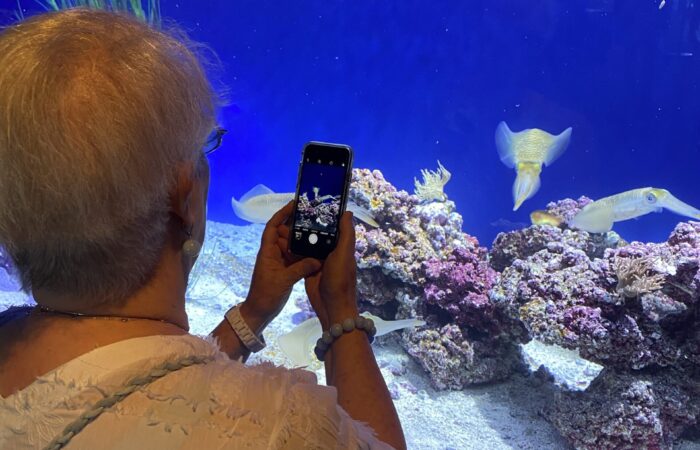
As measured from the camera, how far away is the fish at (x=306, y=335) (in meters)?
3.12

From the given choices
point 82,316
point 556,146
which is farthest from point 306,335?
point 556,146

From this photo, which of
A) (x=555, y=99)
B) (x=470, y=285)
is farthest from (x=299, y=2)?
(x=470, y=285)

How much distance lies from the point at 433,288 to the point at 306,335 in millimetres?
1265

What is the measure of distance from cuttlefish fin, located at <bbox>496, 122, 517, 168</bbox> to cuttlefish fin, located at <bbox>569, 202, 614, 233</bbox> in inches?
40.3

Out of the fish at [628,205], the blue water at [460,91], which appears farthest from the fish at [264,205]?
the blue water at [460,91]

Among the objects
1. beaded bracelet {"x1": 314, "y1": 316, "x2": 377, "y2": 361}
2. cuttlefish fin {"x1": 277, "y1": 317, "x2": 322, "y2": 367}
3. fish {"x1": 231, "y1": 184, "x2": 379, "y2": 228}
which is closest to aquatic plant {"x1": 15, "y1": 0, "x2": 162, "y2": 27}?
beaded bracelet {"x1": 314, "y1": 316, "x2": 377, "y2": 361}

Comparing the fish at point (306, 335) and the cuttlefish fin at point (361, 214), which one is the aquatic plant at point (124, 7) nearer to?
the fish at point (306, 335)

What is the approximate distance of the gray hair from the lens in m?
0.68

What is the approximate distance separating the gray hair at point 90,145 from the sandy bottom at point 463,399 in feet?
8.04

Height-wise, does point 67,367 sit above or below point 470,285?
below

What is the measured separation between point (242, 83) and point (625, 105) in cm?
750

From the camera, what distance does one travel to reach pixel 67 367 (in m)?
0.71

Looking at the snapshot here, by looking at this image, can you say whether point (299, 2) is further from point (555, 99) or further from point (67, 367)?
point (67, 367)

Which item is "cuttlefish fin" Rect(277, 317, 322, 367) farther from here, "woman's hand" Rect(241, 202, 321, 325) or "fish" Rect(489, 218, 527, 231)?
"fish" Rect(489, 218, 527, 231)
